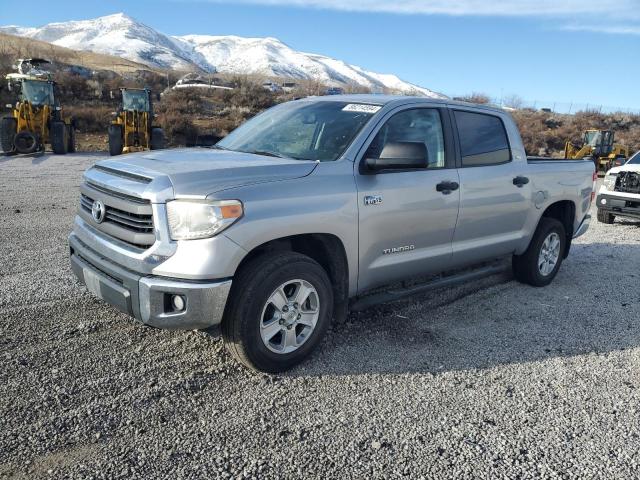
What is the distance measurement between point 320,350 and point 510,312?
6.88 ft

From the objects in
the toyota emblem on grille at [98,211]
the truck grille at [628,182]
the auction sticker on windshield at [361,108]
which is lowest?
the truck grille at [628,182]

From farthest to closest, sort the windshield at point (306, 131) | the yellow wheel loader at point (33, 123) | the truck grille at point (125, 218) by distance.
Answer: the yellow wheel loader at point (33, 123) → the windshield at point (306, 131) → the truck grille at point (125, 218)

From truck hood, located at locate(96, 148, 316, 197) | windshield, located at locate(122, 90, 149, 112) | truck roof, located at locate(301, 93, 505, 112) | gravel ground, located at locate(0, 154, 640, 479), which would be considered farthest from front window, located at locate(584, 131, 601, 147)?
truck hood, located at locate(96, 148, 316, 197)

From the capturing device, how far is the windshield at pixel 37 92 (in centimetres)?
1806

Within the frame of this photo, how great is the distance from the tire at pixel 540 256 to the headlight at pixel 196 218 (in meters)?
3.82

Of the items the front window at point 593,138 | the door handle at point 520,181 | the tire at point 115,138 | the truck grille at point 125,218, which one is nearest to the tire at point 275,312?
the truck grille at point 125,218

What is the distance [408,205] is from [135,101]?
1738 centimetres

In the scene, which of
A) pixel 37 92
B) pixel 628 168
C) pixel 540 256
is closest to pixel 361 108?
pixel 540 256

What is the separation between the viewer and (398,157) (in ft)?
12.6

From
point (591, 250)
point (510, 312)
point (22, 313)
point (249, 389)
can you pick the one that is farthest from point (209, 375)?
point (591, 250)

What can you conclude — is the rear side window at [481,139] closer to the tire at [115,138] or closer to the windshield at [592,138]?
the tire at [115,138]

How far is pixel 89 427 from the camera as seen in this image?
115 inches

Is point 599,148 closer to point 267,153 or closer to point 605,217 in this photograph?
point 605,217

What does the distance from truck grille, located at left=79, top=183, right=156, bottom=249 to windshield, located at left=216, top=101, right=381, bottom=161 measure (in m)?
1.21
